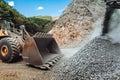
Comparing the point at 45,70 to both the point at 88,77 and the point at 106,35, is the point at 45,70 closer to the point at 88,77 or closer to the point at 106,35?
the point at 88,77

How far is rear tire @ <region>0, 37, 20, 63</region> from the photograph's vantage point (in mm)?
Result: 8328

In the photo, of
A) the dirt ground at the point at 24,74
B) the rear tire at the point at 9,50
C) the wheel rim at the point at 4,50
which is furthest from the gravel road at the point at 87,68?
the wheel rim at the point at 4,50

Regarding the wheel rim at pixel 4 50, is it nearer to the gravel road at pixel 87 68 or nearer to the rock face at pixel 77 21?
the gravel road at pixel 87 68

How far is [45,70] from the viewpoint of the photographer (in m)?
7.09

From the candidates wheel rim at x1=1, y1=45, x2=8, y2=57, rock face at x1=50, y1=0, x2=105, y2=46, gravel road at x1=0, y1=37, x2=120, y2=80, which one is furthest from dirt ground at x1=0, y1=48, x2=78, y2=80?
rock face at x1=50, y1=0, x2=105, y2=46

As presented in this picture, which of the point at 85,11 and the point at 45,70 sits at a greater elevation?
the point at 85,11

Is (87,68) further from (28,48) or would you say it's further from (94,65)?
(28,48)

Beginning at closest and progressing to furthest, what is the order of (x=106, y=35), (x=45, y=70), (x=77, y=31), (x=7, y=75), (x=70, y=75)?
(x=70, y=75), (x=7, y=75), (x=45, y=70), (x=106, y=35), (x=77, y=31)

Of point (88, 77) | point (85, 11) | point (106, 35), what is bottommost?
point (88, 77)

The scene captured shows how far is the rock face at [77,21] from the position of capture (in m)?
13.6

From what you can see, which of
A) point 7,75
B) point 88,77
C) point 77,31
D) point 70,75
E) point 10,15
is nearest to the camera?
point 88,77

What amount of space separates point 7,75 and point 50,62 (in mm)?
1336

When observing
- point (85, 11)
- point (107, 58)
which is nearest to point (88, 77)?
point (107, 58)

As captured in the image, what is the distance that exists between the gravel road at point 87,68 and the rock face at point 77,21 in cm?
597
